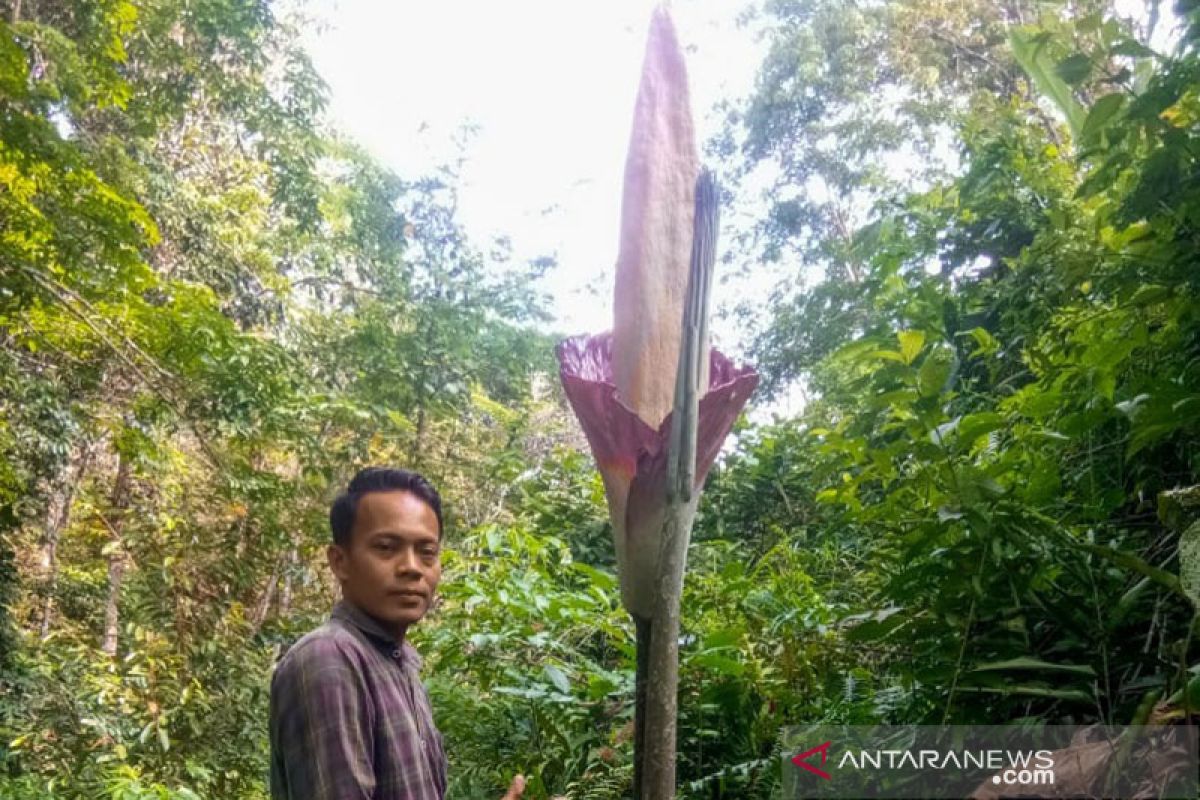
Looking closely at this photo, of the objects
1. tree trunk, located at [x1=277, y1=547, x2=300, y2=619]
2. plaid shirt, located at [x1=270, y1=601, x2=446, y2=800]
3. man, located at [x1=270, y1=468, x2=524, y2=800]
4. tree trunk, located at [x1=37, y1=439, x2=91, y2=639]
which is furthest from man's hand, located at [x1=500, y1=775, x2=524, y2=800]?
tree trunk, located at [x1=37, y1=439, x2=91, y2=639]

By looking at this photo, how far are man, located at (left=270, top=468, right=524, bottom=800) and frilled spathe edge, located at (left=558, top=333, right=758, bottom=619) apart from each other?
0.37m

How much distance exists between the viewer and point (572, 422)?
27.5 feet

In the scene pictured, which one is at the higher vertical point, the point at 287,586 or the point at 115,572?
the point at 115,572

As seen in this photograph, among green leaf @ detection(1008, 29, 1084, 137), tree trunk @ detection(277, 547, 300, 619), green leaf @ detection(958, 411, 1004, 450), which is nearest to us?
green leaf @ detection(958, 411, 1004, 450)

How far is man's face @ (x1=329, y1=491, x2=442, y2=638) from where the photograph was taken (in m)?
0.97

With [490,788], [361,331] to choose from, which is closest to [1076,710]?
[490,788]

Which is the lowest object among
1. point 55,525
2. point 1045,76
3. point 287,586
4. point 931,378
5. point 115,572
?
point 931,378

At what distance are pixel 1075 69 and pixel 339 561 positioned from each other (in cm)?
94

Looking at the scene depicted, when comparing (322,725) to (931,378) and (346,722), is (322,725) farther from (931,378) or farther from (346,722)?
(931,378)

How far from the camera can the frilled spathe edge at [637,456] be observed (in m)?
0.53

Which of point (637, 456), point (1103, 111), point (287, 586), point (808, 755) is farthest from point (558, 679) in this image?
point (287, 586)

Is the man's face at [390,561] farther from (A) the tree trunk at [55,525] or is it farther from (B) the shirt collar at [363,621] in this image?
(A) the tree trunk at [55,525]

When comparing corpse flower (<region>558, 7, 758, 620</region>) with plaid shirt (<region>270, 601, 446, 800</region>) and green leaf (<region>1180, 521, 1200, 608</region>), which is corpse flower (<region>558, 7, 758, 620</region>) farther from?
plaid shirt (<region>270, 601, 446, 800</region>)

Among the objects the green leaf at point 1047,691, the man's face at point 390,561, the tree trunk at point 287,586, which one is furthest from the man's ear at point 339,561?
the tree trunk at point 287,586
